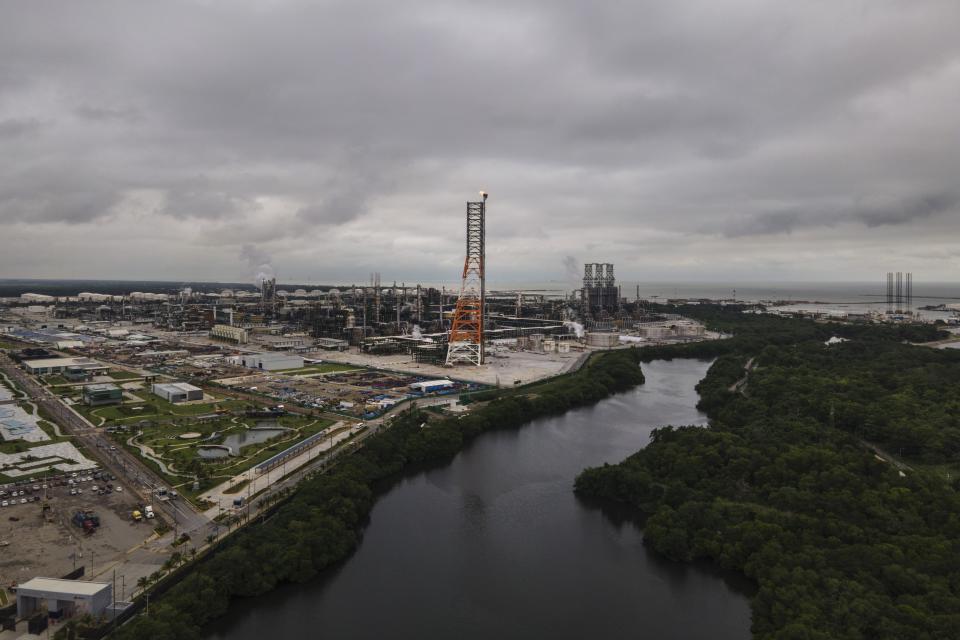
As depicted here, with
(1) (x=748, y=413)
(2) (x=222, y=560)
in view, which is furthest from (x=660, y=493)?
(2) (x=222, y=560)

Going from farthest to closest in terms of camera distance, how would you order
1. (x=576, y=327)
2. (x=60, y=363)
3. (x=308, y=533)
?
(x=576, y=327)
(x=60, y=363)
(x=308, y=533)

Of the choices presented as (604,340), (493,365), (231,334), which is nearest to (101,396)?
(493,365)

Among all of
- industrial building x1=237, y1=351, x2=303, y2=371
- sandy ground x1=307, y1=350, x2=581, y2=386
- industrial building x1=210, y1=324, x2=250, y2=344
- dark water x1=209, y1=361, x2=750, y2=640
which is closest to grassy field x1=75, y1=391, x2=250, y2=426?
industrial building x1=237, y1=351, x2=303, y2=371

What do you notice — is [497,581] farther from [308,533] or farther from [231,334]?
[231,334]

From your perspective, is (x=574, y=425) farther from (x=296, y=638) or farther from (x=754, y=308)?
(x=754, y=308)

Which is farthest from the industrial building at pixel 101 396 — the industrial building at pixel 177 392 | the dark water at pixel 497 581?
the dark water at pixel 497 581
